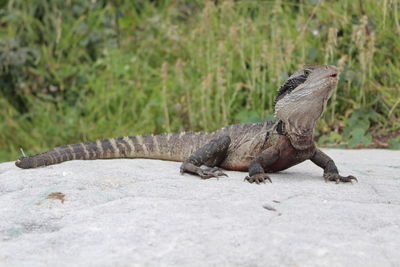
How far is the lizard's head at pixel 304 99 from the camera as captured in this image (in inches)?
163

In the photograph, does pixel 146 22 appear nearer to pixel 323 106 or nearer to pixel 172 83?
pixel 172 83

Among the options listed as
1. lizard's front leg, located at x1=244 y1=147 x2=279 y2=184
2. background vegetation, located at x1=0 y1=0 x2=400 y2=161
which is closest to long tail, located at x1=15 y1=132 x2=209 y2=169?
lizard's front leg, located at x1=244 y1=147 x2=279 y2=184

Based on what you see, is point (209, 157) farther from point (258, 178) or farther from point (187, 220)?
point (187, 220)

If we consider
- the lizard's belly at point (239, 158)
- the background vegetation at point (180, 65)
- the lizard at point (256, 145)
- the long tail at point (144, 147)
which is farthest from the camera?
the background vegetation at point (180, 65)

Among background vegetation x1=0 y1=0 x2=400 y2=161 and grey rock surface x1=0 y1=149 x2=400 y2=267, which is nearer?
grey rock surface x1=0 y1=149 x2=400 y2=267

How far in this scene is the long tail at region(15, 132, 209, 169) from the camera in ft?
17.0

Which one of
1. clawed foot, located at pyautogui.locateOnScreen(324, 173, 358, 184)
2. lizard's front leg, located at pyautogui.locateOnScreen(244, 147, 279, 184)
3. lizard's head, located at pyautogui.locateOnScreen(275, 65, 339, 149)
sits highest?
lizard's head, located at pyautogui.locateOnScreen(275, 65, 339, 149)

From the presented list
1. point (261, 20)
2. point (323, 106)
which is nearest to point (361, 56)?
point (261, 20)

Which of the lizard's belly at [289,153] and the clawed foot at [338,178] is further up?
the lizard's belly at [289,153]

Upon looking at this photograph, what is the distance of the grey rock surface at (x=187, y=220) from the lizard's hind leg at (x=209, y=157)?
0.12 meters

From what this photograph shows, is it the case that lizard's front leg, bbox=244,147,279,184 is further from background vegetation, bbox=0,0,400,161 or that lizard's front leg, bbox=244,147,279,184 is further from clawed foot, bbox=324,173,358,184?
background vegetation, bbox=0,0,400,161

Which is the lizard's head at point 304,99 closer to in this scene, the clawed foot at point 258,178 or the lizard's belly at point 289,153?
the lizard's belly at point 289,153

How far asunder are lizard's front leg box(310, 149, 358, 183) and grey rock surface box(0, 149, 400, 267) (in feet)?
0.35

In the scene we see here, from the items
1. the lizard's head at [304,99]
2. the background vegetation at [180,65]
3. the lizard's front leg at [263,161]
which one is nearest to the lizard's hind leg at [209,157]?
the lizard's front leg at [263,161]
